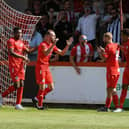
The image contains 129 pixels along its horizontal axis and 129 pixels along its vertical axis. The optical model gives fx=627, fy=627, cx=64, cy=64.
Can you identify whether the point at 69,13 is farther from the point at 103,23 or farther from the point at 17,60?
the point at 17,60

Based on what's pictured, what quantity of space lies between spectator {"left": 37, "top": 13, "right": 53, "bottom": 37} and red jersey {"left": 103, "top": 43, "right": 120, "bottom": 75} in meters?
3.71

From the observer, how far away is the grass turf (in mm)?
11383

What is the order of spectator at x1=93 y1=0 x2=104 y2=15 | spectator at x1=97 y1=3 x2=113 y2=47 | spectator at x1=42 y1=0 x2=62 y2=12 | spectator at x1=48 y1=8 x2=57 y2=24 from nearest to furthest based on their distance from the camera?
spectator at x1=97 y1=3 x2=113 y2=47
spectator at x1=93 y1=0 x2=104 y2=15
spectator at x1=48 y1=8 x2=57 y2=24
spectator at x1=42 y1=0 x2=62 y2=12

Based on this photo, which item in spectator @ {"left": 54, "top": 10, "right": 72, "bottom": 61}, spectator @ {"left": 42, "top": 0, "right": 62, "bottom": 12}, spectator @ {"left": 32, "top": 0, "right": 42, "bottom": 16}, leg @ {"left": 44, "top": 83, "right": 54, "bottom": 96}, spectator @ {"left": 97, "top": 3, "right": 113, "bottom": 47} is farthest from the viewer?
spectator @ {"left": 42, "top": 0, "right": 62, "bottom": 12}

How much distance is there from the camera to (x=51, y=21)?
1861 centimetres

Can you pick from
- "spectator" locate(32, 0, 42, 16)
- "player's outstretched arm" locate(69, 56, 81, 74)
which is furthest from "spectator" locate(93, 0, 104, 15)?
"player's outstretched arm" locate(69, 56, 81, 74)

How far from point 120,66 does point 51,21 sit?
291cm

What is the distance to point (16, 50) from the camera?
51.5 feet

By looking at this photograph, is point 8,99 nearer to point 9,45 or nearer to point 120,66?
point 9,45

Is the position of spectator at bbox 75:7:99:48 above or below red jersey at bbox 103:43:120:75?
above

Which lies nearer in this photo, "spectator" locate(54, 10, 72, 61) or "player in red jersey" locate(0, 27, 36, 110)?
"player in red jersey" locate(0, 27, 36, 110)

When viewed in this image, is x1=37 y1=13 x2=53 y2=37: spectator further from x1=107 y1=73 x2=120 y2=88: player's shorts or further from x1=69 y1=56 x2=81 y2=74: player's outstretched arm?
x1=107 y1=73 x2=120 y2=88: player's shorts

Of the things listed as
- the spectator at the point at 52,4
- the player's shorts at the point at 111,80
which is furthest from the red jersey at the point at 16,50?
the spectator at the point at 52,4

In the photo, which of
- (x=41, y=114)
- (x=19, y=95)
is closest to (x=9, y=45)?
(x=19, y=95)
